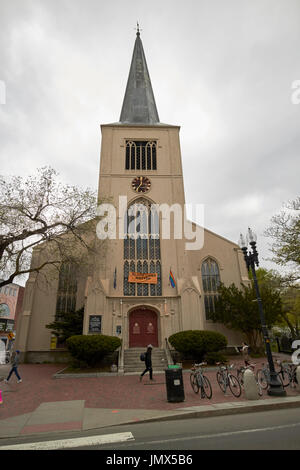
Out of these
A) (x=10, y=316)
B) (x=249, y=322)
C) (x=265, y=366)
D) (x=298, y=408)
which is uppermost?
(x=10, y=316)

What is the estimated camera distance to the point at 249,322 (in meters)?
20.3

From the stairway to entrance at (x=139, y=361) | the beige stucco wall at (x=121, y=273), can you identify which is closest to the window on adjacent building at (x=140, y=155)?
the beige stucco wall at (x=121, y=273)

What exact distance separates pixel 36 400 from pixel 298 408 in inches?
339

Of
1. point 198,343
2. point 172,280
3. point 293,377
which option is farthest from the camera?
point 172,280

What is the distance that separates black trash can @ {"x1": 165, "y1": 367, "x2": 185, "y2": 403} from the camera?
8.57 meters

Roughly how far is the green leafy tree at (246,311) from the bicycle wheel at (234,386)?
38.0 feet

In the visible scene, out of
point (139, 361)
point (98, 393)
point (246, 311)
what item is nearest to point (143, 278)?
point (139, 361)

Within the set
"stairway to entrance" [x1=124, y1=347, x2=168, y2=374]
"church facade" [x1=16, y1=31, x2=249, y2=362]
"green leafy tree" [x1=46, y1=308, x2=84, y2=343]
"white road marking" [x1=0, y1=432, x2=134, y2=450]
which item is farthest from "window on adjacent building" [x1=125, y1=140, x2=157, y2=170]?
"white road marking" [x1=0, y1=432, x2=134, y2=450]

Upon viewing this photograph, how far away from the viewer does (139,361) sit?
17.3 metres

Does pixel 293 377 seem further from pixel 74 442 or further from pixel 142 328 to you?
pixel 142 328

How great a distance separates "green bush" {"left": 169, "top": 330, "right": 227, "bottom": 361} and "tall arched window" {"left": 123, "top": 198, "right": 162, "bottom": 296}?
189 inches

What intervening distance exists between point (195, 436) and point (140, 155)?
2450cm
